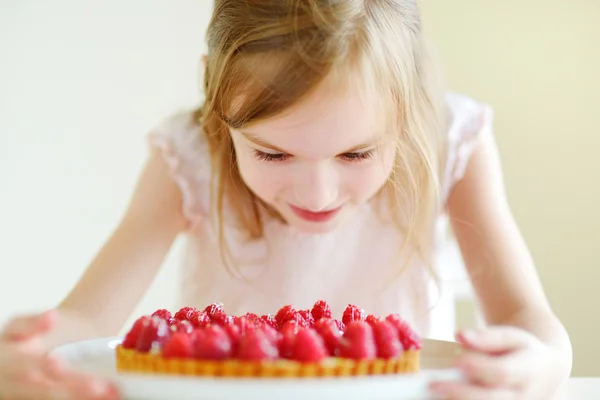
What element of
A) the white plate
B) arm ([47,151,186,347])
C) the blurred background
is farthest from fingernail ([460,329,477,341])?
the blurred background

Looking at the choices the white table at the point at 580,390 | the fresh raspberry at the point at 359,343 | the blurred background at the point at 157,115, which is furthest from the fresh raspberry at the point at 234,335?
the blurred background at the point at 157,115

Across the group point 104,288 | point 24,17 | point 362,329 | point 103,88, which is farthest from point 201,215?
point 24,17

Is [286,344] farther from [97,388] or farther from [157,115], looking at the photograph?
[157,115]

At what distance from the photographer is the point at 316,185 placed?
116 cm

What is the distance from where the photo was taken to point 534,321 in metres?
1.21

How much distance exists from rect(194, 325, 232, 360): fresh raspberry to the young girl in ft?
0.43

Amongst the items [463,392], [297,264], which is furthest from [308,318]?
[297,264]

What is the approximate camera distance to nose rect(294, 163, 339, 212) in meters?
1.15

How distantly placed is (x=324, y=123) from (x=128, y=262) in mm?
622

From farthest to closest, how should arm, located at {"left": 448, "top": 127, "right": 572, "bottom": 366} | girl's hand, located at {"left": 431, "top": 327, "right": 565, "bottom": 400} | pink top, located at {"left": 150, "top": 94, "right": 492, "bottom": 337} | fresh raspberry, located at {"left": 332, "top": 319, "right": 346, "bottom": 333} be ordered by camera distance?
pink top, located at {"left": 150, "top": 94, "right": 492, "bottom": 337}
arm, located at {"left": 448, "top": 127, "right": 572, "bottom": 366}
fresh raspberry, located at {"left": 332, "top": 319, "right": 346, "bottom": 333}
girl's hand, located at {"left": 431, "top": 327, "right": 565, "bottom": 400}

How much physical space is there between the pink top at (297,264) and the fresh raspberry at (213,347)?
933mm

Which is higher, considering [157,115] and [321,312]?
[157,115]

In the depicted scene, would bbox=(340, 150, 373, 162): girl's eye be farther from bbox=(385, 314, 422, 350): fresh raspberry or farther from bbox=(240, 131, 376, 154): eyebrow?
bbox=(385, 314, 422, 350): fresh raspberry

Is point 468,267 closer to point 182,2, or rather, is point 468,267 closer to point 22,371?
point 22,371
